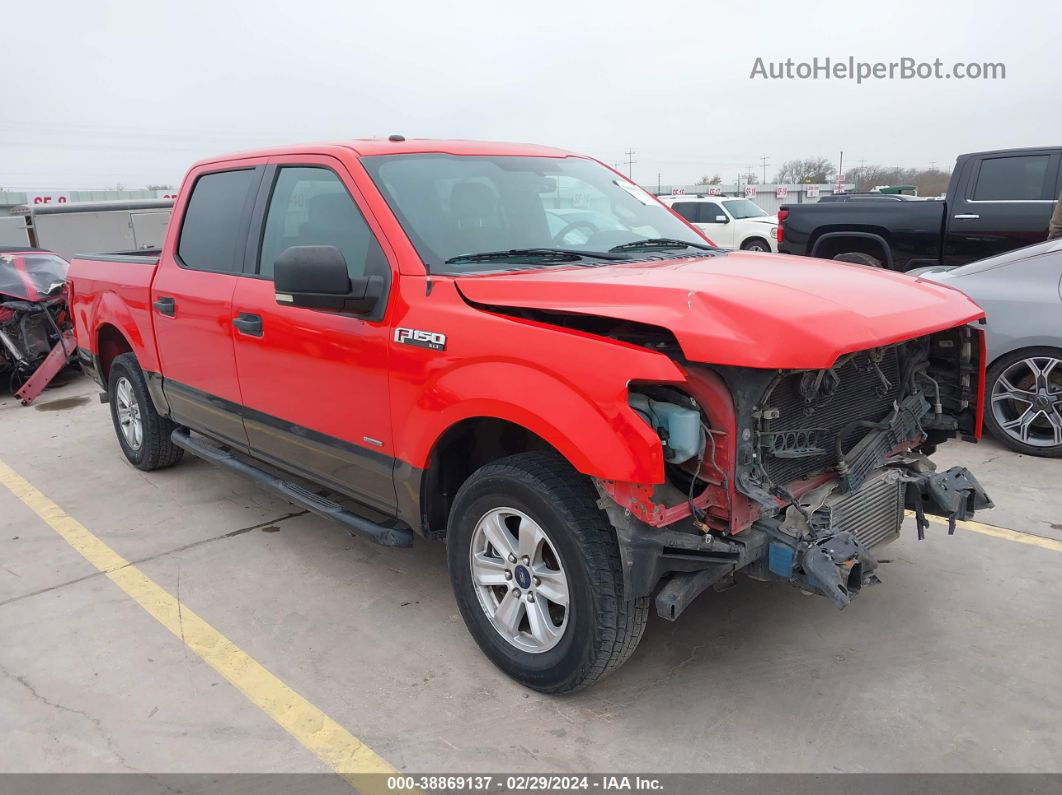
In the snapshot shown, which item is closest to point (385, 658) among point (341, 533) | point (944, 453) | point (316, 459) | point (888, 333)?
point (316, 459)

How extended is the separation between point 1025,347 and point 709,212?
49.5ft

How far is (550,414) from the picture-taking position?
264cm

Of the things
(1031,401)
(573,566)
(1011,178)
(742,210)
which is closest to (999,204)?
(1011,178)

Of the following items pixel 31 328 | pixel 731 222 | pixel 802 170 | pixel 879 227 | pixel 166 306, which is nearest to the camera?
pixel 166 306

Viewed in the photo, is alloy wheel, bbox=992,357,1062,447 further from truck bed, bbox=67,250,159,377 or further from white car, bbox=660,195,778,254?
white car, bbox=660,195,778,254

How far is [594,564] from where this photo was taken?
104 inches

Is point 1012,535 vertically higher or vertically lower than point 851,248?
lower

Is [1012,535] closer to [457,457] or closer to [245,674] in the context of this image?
[457,457]

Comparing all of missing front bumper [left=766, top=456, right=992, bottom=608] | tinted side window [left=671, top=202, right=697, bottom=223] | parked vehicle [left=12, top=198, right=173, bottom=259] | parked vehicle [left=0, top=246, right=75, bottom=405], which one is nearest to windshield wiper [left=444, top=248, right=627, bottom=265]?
missing front bumper [left=766, top=456, right=992, bottom=608]

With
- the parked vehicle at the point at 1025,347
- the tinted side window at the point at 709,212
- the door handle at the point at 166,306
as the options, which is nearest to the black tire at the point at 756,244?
the tinted side window at the point at 709,212

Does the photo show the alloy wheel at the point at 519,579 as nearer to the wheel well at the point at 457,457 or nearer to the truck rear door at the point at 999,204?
the wheel well at the point at 457,457

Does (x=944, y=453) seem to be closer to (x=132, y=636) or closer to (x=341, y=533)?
(x=341, y=533)

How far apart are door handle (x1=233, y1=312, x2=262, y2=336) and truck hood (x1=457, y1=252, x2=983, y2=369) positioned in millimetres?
1344

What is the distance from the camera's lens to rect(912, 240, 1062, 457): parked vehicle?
522cm
